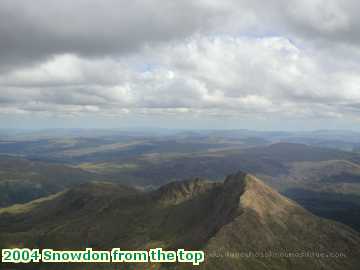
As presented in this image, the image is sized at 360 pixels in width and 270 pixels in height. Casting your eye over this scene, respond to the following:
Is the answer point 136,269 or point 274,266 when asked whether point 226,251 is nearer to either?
point 274,266

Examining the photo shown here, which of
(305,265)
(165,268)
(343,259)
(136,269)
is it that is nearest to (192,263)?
(165,268)

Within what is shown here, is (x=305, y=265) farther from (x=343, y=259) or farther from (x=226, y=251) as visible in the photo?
(x=226, y=251)

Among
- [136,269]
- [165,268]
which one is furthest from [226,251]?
[136,269]

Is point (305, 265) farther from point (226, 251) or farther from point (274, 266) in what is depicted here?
point (226, 251)

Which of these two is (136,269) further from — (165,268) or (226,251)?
(226,251)

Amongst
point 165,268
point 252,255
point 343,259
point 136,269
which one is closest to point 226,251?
point 252,255
